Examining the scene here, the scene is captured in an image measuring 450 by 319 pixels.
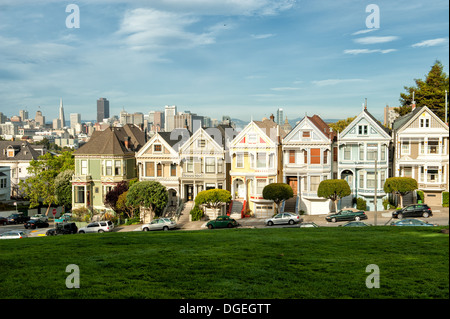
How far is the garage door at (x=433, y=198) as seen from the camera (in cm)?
5031

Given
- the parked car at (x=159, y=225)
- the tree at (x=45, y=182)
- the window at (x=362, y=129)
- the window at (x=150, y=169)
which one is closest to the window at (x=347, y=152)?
the window at (x=362, y=129)

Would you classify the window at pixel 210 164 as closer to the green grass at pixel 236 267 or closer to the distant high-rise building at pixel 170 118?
the distant high-rise building at pixel 170 118

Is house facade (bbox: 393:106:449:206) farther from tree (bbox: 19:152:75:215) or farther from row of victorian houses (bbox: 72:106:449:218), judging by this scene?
tree (bbox: 19:152:75:215)

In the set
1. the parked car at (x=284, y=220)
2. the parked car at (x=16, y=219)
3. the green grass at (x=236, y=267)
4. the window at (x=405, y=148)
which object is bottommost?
the parked car at (x=16, y=219)

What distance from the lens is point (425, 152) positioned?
5097cm

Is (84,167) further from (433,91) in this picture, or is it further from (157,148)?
(433,91)

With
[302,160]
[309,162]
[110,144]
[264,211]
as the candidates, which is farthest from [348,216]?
[110,144]

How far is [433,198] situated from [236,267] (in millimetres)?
40172

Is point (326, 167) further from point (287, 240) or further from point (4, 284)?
point (4, 284)

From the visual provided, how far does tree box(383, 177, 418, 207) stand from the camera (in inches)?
1865

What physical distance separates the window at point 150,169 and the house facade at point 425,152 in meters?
30.5

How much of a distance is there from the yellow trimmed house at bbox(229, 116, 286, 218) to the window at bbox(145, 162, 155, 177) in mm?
11349

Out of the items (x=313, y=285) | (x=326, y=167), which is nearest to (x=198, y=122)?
(x=326, y=167)
